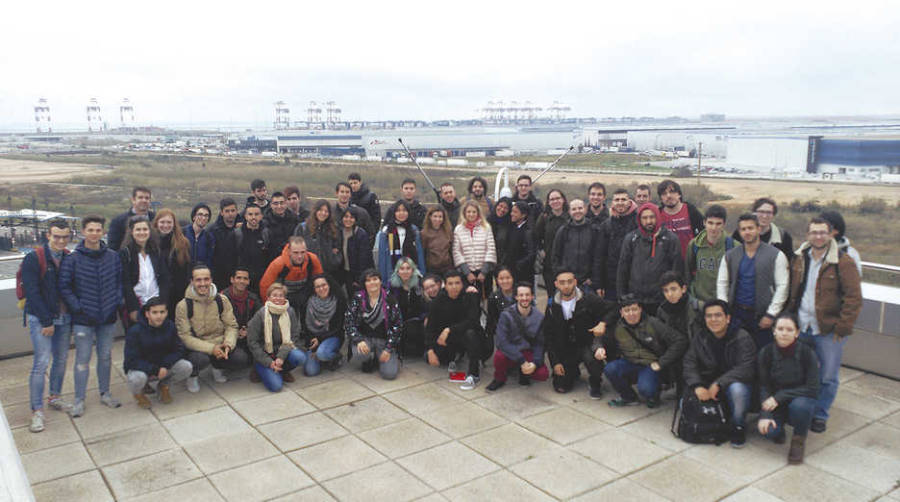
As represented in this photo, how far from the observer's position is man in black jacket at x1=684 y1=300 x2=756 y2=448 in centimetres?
430

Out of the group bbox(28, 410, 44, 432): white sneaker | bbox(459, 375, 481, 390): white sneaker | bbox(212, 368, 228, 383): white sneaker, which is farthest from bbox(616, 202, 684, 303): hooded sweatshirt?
bbox(28, 410, 44, 432): white sneaker

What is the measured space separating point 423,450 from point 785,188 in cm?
6024

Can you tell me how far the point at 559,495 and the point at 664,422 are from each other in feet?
4.47

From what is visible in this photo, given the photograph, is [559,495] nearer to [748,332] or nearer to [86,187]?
[748,332]

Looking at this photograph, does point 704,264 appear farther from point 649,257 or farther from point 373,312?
point 373,312

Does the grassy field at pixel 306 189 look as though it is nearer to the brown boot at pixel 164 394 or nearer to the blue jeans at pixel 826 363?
the blue jeans at pixel 826 363

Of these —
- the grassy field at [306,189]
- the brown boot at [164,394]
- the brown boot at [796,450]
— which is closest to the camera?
the brown boot at [796,450]

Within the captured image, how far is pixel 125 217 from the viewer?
18.2ft

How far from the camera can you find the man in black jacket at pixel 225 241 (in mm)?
5965

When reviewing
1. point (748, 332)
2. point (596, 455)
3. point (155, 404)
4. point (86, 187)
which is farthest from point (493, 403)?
point (86, 187)

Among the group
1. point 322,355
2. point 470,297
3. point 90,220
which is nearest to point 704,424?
point 470,297

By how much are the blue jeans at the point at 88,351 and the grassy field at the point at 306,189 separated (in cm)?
2337

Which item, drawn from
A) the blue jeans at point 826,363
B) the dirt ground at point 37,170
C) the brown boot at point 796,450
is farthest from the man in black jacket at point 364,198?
the dirt ground at point 37,170

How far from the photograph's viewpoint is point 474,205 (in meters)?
6.20
